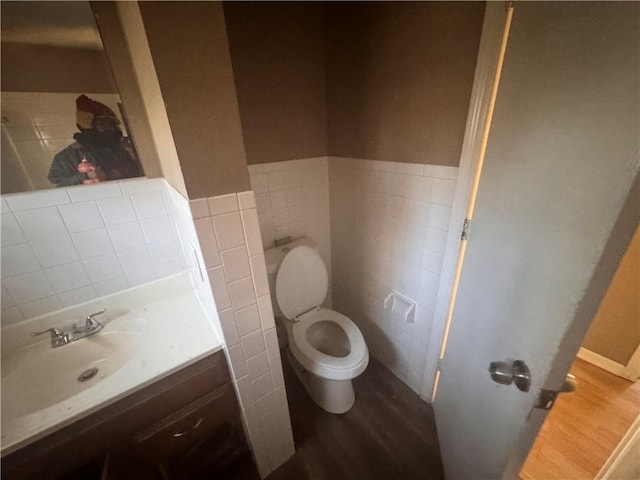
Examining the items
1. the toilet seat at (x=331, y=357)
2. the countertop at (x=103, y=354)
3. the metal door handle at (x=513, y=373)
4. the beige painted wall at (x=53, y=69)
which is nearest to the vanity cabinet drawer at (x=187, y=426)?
the countertop at (x=103, y=354)

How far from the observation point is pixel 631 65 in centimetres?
39

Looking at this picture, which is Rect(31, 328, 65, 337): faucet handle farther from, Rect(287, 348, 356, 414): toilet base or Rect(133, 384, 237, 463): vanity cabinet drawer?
Rect(287, 348, 356, 414): toilet base

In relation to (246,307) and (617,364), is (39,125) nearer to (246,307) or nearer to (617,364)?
(246,307)

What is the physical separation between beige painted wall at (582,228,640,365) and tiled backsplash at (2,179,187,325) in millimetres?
2298

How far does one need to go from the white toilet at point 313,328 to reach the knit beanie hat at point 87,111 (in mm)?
882

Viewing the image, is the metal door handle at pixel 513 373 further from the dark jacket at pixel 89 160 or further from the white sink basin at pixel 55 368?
the dark jacket at pixel 89 160

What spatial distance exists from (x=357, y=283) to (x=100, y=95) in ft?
5.02

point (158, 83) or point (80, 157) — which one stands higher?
point (158, 83)

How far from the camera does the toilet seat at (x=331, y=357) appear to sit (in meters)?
1.20

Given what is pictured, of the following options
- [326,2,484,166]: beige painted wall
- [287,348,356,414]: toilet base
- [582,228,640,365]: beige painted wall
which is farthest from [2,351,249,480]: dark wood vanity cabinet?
[582,228,640,365]: beige painted wall

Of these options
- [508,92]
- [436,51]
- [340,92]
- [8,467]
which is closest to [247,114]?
[340,92]

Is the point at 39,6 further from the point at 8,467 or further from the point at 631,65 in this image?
the point at 631,65

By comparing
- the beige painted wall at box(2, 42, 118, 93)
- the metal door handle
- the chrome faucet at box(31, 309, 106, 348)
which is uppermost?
the beige painted wall at box(2, 42, 118, 93)

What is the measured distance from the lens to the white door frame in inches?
30.7
